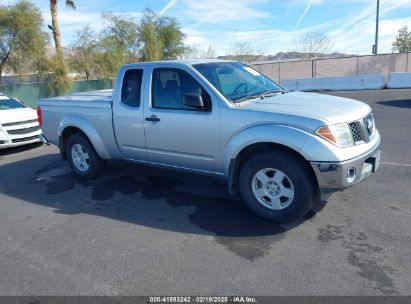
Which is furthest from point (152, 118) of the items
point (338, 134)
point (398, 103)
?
point (398, 103)

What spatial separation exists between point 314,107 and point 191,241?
2003mm

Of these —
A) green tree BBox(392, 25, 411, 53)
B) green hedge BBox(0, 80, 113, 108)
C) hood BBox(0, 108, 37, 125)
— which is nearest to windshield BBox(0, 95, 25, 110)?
hood BBox(0, 108, 37, 125)

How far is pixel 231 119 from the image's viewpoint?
404cm

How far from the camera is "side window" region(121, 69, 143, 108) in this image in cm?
496

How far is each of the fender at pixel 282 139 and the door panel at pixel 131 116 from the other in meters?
1.49

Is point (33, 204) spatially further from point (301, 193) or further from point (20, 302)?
point (301, 193)

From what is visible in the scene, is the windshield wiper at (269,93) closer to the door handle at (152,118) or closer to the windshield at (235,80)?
the windshield at (235,80)

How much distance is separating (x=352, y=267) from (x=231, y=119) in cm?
197

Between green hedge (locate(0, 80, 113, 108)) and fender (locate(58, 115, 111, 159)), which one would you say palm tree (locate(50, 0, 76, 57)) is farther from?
fender (locate(58, 115, 111, 159))

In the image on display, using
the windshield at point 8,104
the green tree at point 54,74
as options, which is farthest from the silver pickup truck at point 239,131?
the green tree at point 54,74

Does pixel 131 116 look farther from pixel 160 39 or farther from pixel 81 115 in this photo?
pixel 160 39

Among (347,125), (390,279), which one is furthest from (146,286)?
(347,125)

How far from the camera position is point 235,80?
4.67 meters

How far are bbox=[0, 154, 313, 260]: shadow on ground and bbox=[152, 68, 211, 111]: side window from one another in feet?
4.24
